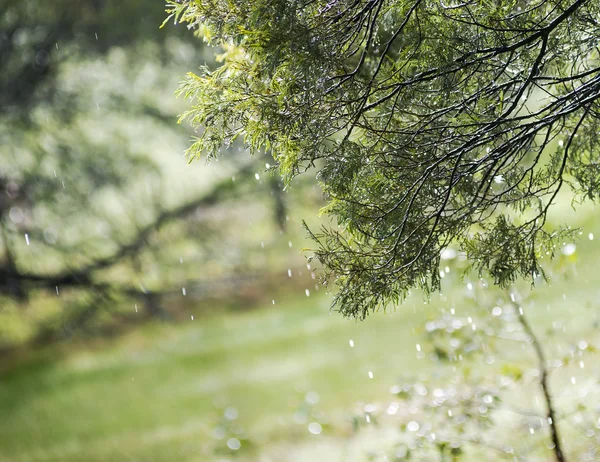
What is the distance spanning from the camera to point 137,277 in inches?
255

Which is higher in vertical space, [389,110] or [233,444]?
[389,110]

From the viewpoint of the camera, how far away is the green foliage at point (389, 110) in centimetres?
152

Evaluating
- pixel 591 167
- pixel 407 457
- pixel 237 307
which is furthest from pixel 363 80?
pixel 237 307

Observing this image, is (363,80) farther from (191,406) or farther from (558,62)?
(191,406)

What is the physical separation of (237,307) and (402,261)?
5.85 meters

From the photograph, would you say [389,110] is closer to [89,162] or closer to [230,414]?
[230,414]

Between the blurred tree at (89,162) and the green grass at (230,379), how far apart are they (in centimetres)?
54

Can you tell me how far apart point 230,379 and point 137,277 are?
61.0 inches

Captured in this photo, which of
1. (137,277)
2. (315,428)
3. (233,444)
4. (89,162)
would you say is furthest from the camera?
(137,277)

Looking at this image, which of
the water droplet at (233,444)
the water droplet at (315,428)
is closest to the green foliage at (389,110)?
the water droplet at (233,444)

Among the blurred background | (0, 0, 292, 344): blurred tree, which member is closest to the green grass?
the blurred background

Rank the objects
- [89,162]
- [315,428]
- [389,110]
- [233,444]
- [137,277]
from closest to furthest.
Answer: [389,110]
[233,444]
[315,428]
[89,162]
[137,277]

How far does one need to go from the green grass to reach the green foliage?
10.6 feet

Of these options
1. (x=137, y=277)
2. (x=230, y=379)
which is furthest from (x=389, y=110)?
(x=137, y=277)
